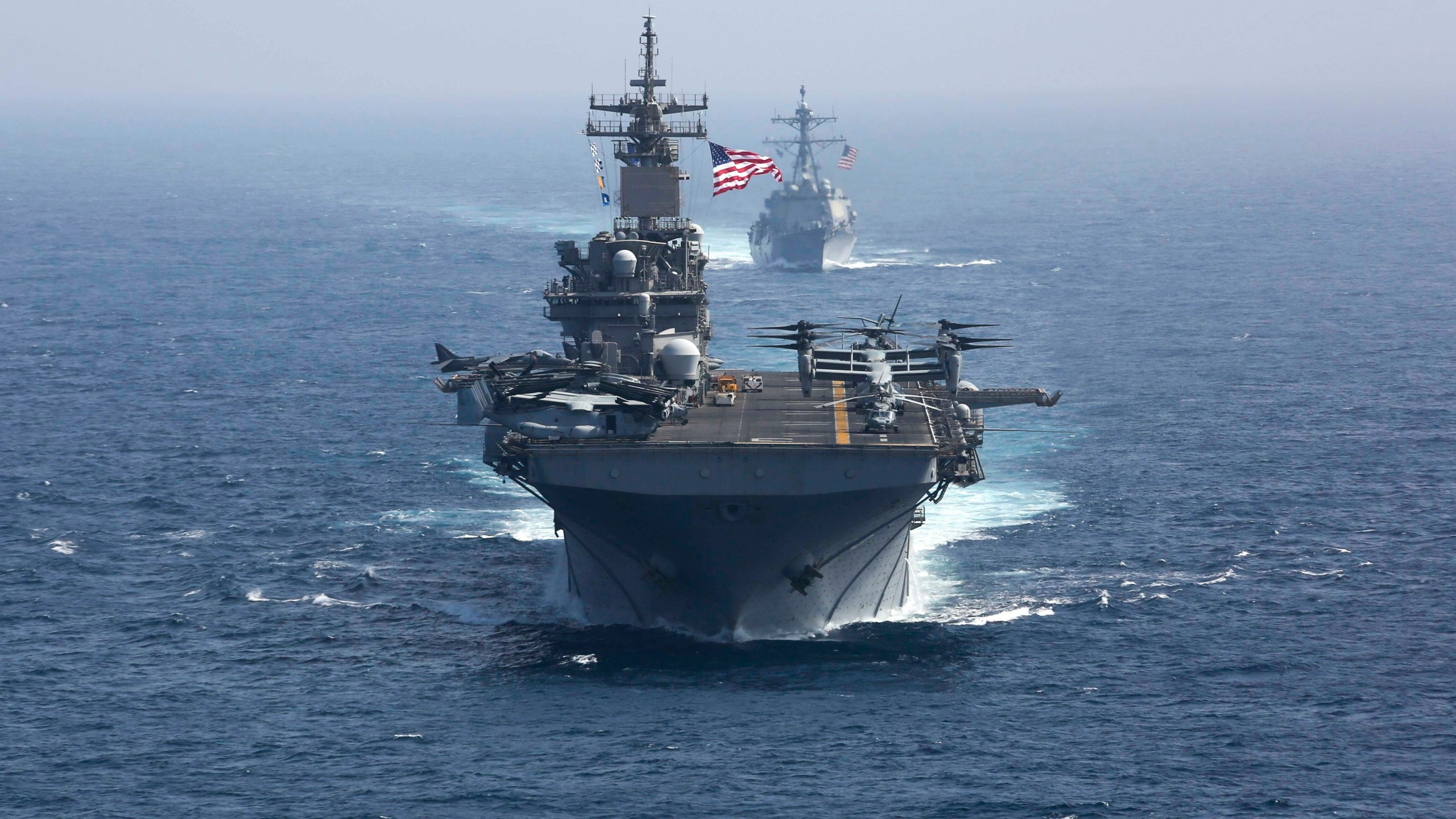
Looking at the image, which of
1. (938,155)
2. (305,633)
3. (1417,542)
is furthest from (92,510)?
(938,155)

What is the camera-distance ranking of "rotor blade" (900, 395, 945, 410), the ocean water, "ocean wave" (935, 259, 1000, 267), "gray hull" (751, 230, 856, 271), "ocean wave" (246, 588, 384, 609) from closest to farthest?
the ocean water, "ocean wave" (246, 588, 384, 609), "rotor blade" (900, 395, 945, 410), "ocean wave" (935, 259, 1000, 267), "gray hull" (751, 230, 856, 271)

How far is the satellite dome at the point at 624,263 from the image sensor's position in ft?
151

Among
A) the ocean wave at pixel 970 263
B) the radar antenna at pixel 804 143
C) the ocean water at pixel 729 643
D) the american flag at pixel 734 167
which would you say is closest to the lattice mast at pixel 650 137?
the american flag at pixel 734 167

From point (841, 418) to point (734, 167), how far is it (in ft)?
43.7

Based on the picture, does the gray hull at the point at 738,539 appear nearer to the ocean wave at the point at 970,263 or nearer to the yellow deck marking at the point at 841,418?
the yellow deck marking at the point at 841,418

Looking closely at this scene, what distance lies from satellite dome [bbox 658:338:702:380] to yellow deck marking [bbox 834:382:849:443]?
12.9 feet

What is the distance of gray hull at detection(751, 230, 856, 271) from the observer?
357 ft

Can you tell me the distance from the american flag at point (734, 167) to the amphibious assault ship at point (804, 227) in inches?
2149

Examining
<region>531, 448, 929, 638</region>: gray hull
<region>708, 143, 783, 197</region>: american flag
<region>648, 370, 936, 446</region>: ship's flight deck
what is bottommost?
<region>531, 448, 929, 638</region>: gray hull

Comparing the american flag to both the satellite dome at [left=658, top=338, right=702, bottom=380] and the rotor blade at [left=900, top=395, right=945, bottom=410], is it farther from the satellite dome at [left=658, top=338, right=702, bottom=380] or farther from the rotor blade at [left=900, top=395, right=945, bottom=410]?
the rotor blade at [left=900, top=395, right=945, bottom=410]

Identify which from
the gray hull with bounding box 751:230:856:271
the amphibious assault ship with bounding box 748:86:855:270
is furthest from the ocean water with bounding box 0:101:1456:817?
the amphibious assault ship with bounding box 748:86:855:270

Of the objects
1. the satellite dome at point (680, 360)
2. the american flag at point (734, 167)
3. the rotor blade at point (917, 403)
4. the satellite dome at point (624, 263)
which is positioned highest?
the american flag at point (734, 167)

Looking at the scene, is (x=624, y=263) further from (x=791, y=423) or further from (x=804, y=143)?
(x=804, y=143)

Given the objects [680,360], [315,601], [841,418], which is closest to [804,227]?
[680,360]
